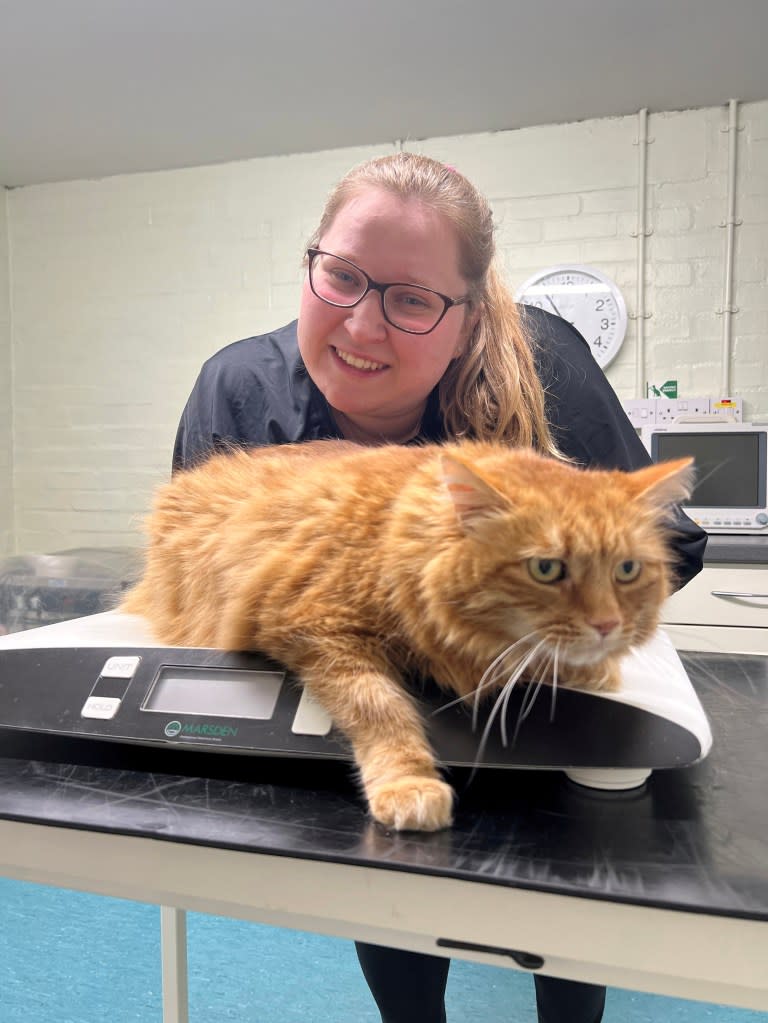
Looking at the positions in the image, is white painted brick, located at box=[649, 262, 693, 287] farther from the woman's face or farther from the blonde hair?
the woman's face

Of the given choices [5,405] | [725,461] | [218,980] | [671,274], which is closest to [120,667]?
[218,980]

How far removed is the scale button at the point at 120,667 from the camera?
67 centimetres

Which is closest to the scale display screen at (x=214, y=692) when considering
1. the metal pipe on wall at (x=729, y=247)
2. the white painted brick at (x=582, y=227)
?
the metal pipe on wall at (x=729, y=247)

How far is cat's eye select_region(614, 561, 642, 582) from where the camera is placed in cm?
59

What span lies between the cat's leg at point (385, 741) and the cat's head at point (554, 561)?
96 mm

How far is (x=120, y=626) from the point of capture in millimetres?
830

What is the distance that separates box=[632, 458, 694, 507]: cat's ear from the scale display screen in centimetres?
33

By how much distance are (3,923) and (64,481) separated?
8.18 ft

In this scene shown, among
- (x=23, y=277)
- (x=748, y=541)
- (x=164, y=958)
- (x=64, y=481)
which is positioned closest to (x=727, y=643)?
(x=748, y=541)

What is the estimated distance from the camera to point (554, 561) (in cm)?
57

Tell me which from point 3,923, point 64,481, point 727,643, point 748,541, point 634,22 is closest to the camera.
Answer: point 3,923

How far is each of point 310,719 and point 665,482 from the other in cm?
34

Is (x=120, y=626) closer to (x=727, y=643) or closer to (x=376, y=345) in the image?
(x=376, y=345)

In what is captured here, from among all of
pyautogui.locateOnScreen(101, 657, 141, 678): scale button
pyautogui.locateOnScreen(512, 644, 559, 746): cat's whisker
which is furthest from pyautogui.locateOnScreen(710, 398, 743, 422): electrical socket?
pyautogui.locateOnScreen(101, 657, 141, 678): scale button
